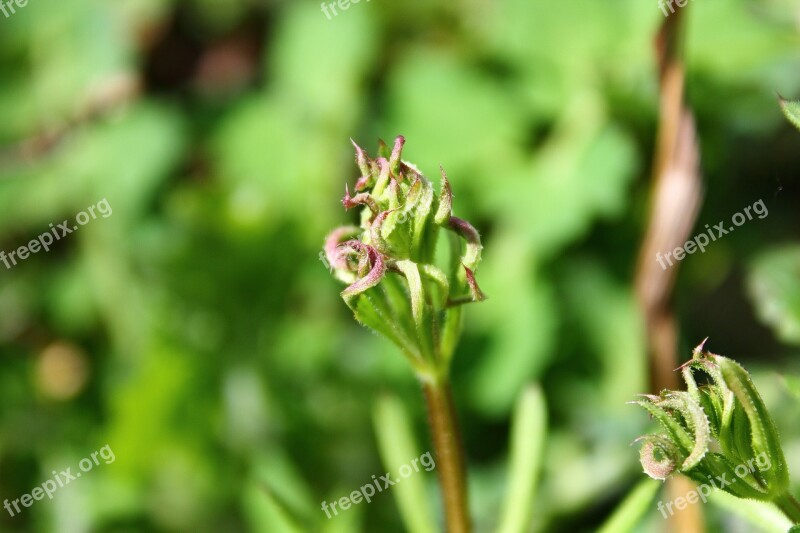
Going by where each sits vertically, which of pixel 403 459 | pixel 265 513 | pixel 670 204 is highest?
pixel 670 204

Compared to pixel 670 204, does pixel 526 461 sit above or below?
below

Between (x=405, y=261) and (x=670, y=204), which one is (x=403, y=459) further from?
(x=670, y=204)

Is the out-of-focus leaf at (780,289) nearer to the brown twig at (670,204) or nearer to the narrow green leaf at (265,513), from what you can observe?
the brown twig at (670,204)

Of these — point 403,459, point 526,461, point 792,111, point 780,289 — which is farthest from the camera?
point 780,289

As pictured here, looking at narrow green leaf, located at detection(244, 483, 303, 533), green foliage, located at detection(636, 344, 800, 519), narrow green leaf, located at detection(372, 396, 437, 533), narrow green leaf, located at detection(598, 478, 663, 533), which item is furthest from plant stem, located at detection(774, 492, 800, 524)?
narrow green leaf, located at detection(244, 483, 303, 533)

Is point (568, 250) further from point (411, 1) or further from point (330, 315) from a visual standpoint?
point (411, 1)

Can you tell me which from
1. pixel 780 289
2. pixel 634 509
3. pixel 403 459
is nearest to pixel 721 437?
pixel 634 509

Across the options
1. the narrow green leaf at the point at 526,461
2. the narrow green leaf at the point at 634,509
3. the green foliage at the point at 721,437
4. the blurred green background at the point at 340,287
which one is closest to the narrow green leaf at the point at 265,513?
the blurred green background at the point at 340,287

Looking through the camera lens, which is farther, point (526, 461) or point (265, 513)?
point (265, 513)

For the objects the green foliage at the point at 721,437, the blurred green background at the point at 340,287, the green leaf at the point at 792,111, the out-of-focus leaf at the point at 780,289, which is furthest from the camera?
the blurred green background at the point at 340,287
